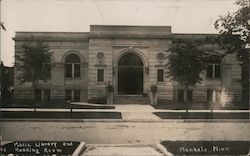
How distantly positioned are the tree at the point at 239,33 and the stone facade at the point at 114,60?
1126cm

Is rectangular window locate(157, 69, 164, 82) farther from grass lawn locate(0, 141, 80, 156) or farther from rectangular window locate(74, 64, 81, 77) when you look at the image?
grass lawn locate(0, 141, 80, 156)

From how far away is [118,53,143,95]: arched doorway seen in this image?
86.8ft

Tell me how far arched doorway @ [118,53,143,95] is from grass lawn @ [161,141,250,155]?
1558 centimetres

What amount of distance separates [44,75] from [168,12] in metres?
10.7

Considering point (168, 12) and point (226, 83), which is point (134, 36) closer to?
point (226, 83)

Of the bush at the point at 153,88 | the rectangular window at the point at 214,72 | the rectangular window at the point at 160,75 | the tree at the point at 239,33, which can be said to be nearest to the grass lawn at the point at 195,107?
the bush at the point at 153,88

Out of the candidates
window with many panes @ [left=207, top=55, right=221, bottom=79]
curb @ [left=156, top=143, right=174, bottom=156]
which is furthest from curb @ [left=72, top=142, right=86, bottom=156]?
window with many panes @ [left=207, top=55, right=221, bottom=79]

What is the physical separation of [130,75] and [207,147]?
18247 mm

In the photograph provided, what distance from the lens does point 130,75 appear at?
92.7ft

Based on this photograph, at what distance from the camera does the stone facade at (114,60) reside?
2534 cm

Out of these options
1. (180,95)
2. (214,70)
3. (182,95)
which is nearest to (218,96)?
(214,70)

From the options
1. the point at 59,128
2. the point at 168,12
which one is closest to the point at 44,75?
the point at 59,128

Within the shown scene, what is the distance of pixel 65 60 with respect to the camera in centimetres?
2823

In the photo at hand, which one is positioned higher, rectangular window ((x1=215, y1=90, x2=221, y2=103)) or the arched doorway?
the arched doorway
